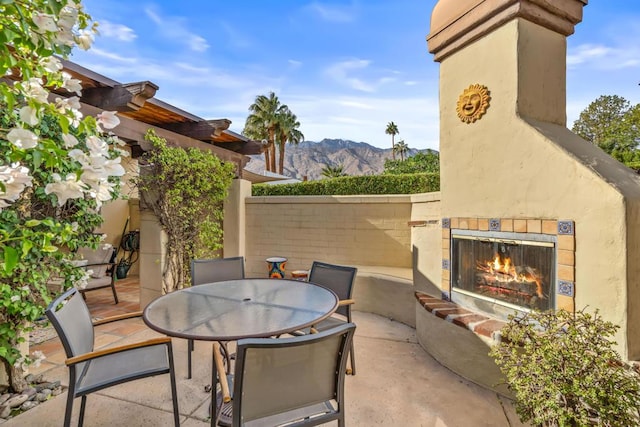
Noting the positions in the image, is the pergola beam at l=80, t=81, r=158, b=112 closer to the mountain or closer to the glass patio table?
the glass patio table

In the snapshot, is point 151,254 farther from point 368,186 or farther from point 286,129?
point 286,129

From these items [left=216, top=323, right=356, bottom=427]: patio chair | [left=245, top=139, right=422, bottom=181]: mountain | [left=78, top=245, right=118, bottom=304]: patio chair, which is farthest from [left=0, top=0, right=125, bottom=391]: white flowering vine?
[left=245, top=139, right=422, bottom=181]: mountain

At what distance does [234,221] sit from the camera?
5789 millimetres

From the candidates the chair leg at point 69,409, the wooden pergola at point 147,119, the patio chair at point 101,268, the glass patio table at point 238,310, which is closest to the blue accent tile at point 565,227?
the glass patio table at point 238,310

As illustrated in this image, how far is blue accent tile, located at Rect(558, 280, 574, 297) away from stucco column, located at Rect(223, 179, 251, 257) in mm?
4652

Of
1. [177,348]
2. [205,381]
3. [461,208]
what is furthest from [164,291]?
[461,208]

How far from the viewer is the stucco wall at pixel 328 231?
530 centimetres

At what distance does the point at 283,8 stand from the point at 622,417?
676 cm

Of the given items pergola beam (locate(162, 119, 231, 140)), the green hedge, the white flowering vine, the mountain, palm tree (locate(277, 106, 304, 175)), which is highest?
the mountain

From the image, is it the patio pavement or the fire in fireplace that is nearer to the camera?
the patio pavement

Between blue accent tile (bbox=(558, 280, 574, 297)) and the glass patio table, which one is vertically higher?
blue accent tile (bbox=(558, 280, 574, 297))

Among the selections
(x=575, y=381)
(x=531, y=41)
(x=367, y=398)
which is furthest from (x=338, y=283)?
(x=531, y=41)

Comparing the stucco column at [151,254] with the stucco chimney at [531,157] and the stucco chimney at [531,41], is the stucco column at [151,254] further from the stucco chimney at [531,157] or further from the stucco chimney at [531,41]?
the stucco chimney at [531,41]

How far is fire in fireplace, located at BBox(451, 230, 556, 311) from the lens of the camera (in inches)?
102
